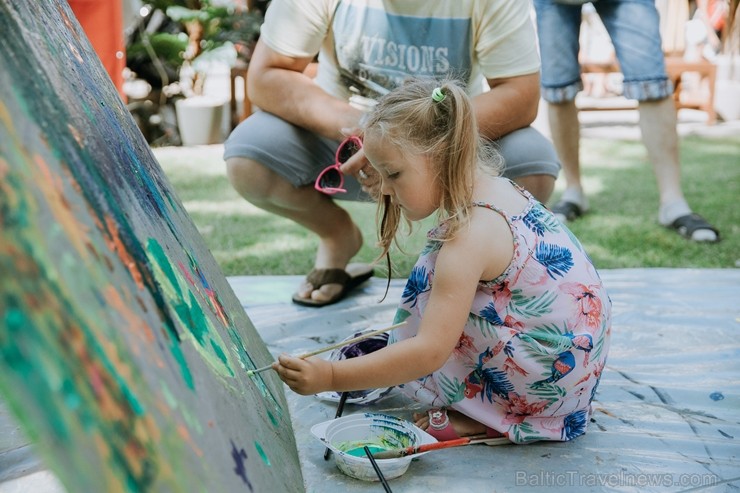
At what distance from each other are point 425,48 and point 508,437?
1127 millimetres

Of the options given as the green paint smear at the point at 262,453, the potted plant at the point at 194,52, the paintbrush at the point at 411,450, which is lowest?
the potted plant at the point at 194,52

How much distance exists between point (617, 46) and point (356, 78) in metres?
1.42

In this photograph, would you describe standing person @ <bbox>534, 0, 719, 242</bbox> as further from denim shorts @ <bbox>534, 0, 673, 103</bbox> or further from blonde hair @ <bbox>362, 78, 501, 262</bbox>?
blonde hair @ <bbox>362, 78, 501, 262</bbox>

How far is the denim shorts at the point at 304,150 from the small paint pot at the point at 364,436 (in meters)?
0.90

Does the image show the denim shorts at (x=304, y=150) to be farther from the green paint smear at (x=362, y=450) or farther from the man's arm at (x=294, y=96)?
the green paint smear at (x=362, y=450)

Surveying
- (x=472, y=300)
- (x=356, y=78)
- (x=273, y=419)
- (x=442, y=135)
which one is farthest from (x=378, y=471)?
(x=356, y=78)

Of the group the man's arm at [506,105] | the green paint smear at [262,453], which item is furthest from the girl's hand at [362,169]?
the green paint smear at [262,453]

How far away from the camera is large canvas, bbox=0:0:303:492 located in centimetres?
74

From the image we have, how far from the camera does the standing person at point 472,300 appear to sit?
1.53 meters

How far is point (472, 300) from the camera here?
1.57 metres

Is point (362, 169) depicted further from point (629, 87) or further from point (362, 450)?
point (629, 87)

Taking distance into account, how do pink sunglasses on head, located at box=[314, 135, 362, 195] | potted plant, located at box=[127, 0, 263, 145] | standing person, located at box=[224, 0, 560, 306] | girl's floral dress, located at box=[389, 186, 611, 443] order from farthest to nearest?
potted plant, located at box=[127, 0, 263, 145] < standing person, located at box=[224, 0, 560, 306] < pink sunglasses on head, located at box=[314, 135, 362, 195] < girl's floral dress, located at box=[389, 186, 611, 443]

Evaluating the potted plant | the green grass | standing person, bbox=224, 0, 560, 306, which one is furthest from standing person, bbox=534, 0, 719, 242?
the potted plant

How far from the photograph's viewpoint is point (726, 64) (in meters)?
7.72
